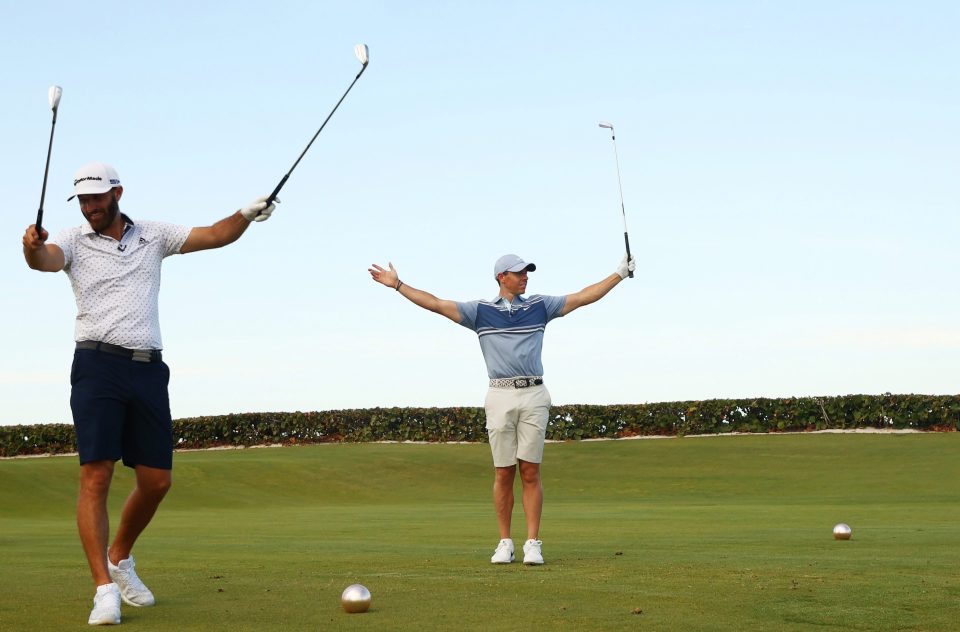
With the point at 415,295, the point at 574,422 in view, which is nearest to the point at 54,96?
the point at 415,295

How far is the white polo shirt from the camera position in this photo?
723 cm

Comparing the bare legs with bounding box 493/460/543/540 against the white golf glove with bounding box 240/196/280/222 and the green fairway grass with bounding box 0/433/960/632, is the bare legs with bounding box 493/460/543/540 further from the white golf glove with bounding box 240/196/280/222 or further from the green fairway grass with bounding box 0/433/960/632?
the white golf glove with bounding box 240/196/280/222

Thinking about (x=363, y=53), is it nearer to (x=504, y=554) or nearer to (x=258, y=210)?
(x=258, y=210)

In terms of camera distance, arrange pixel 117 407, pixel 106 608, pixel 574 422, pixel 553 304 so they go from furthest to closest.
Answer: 1. pixel 574 422
2. pixel 553 304
3. pixel 117 407
4. pixel 106 608

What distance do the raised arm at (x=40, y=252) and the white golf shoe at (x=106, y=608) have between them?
1779 mm

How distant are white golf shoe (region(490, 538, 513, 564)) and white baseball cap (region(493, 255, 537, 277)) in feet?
7.22

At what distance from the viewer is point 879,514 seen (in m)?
20.3

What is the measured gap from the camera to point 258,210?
762 cm

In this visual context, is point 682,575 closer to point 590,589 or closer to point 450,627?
point 590,589

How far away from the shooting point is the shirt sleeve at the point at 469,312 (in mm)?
10672

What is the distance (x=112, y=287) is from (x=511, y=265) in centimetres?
409

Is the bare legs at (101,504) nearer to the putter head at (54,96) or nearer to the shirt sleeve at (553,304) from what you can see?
the putter head at (54,96)

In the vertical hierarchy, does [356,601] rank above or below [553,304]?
below

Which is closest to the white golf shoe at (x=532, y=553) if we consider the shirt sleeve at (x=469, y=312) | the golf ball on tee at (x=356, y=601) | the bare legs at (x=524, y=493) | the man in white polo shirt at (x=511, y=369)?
the man in white polo shirt at (x=511, y=369)
